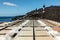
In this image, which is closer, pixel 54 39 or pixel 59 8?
pixel 54 39

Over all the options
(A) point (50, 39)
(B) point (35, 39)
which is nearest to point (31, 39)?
(B) point (35, 39)

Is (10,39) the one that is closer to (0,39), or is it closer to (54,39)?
(0,39)

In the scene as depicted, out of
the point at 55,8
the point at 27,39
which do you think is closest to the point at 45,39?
the point at 27,39

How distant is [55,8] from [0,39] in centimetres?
15028

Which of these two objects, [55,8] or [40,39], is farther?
[55,8]

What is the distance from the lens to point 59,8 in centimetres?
16662

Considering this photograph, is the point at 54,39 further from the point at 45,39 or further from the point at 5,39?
the point at 5,39

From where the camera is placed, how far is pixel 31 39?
39.4 feet

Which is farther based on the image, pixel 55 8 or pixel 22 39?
pixel 55 8

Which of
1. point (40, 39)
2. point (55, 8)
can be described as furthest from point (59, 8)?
point (40, 39)

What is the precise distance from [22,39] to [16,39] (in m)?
0.36

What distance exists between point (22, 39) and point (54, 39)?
192 cm

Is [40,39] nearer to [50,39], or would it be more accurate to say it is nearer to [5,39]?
[50,39]

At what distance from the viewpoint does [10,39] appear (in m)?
12.1
